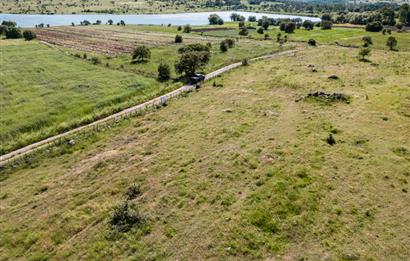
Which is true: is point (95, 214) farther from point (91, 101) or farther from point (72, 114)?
point (91, 101)

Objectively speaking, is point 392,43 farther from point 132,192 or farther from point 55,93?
point 132,192

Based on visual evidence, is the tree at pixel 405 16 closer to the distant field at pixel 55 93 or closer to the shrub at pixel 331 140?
the distant field at pixel 55 93

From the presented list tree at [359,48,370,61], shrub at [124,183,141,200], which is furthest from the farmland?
tree at [359,48,370,61]

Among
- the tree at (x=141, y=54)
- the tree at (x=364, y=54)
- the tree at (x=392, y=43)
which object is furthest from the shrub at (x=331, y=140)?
the tree at (x=392, y=43)

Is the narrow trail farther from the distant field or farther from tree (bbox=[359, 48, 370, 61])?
tree (bbox=[359, 48, 370, 61])

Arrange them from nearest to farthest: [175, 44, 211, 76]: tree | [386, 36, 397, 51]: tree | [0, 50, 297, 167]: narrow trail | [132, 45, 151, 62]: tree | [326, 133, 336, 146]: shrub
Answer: [326, 133, 336, 146]: shrub < [0, 50, 297, 167]: narrow trail < [175, 44, 211, 76]: tree < [132, 45, 151, 62]: tree < [386, 36, 397, 51]: tree

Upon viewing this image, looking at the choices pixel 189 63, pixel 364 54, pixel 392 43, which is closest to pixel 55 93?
pixel 189 63

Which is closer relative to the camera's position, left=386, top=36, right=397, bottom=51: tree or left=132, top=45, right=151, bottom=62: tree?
left=132, top=45, right=151, bottom=62: tree
